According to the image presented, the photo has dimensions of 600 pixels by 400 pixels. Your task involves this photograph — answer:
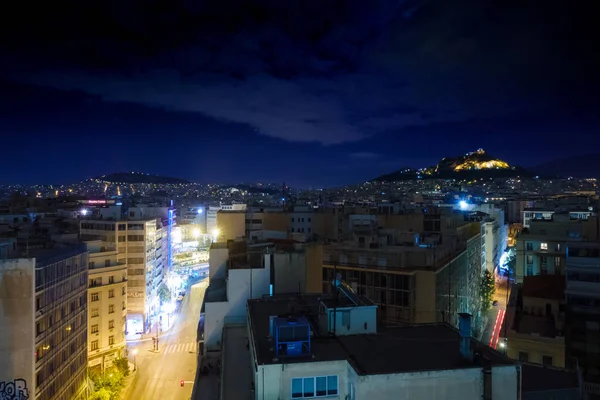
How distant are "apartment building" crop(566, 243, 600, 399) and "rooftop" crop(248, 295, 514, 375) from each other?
971 cm

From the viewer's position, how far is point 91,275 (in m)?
26.5

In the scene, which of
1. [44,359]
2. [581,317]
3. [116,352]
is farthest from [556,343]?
[116,352]

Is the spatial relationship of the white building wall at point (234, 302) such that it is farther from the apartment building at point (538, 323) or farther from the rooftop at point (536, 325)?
the rooftop at point (536, 325)

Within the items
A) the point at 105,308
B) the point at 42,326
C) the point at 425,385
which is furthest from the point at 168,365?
the point at 425,385

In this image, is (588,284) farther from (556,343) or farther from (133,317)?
(133,317)

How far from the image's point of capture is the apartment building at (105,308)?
85.1 feet

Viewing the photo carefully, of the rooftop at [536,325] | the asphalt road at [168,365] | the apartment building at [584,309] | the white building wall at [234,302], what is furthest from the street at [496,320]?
the asphalt road at [168,365]

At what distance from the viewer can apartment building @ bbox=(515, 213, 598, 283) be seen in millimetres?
26341

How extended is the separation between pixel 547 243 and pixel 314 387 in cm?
2429

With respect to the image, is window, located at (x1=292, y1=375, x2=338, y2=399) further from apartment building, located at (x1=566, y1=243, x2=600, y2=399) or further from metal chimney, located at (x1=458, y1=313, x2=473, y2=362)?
apartment building, located at (x1=566, y1=243, x2=600, y2=399)

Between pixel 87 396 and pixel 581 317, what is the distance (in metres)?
22.2

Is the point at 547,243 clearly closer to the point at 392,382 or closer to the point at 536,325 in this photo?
the point at 536,325

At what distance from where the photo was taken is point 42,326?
1684 cm

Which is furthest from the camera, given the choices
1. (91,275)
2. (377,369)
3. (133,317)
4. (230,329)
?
(133,317)
